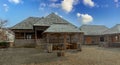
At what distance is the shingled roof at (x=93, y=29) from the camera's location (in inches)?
2130

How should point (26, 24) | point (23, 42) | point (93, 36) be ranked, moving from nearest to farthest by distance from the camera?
point (23, 42), point (26, 24), point (93, 36)

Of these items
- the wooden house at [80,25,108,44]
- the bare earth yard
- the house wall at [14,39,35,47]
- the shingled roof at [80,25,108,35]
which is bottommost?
the bare earth yard

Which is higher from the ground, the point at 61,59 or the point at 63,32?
the point at 63,32

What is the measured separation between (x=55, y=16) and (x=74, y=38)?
634 centimetres

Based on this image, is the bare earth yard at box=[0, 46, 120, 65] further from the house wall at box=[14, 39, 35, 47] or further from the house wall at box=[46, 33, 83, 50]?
the house wall at box=[14, 39, 35, 47]

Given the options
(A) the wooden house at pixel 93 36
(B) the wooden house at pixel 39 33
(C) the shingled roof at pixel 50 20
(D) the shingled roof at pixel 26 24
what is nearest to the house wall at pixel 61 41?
(B) the wooden house at pixel 39 33

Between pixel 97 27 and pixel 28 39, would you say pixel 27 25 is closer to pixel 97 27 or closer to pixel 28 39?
pixel 28 39

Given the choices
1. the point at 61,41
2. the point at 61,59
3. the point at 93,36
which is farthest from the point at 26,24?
the point at 61,59

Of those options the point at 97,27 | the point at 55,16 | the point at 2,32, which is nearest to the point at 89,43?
the point at 97,27

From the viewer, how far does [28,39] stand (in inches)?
1508

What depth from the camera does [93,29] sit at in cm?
5656

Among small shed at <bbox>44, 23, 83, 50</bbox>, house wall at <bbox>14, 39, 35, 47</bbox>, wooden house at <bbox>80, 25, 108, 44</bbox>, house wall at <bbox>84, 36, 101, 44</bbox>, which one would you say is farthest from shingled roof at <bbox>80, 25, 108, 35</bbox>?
small shed at <bbox>44, 23, 83, 50</bbox>

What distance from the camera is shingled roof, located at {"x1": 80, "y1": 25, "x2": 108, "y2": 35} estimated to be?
2130 inches

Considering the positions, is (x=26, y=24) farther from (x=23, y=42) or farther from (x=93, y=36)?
(x=93, y=36)
